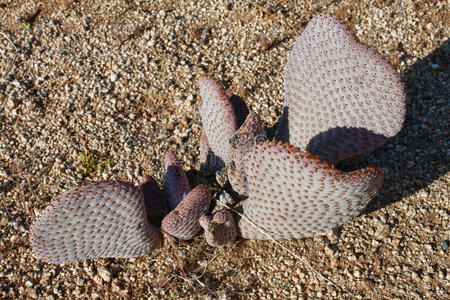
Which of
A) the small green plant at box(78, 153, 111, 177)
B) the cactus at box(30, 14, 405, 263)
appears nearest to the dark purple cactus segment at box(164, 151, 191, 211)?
the cactus at box(30, 14, 405, 263)

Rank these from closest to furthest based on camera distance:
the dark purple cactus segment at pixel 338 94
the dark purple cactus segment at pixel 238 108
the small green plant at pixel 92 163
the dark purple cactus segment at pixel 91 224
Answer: the dark purple cactus segment at pixel 91 224
the dark purple cactus segment at pixel 338 94
the dark purple cactus segment at pixel 238 108
the small green plant at pixel 92 163

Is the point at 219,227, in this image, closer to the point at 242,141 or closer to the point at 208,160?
the point at 242,141

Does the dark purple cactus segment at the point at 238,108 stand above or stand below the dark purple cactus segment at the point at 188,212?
above

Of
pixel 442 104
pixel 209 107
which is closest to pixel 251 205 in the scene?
pixel 209 107

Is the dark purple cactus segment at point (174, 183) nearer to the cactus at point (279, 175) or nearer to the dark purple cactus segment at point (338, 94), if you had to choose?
the cactus at point (279, 175)

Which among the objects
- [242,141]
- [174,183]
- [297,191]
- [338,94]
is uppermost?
[338,94]

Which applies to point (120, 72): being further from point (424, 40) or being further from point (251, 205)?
point (424, 40)

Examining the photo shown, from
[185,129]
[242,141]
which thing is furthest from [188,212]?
[185,129]

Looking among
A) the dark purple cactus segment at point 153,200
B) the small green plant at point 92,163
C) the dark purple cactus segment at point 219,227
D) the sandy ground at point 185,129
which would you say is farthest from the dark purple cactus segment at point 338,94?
the small green plant at point 92,163
